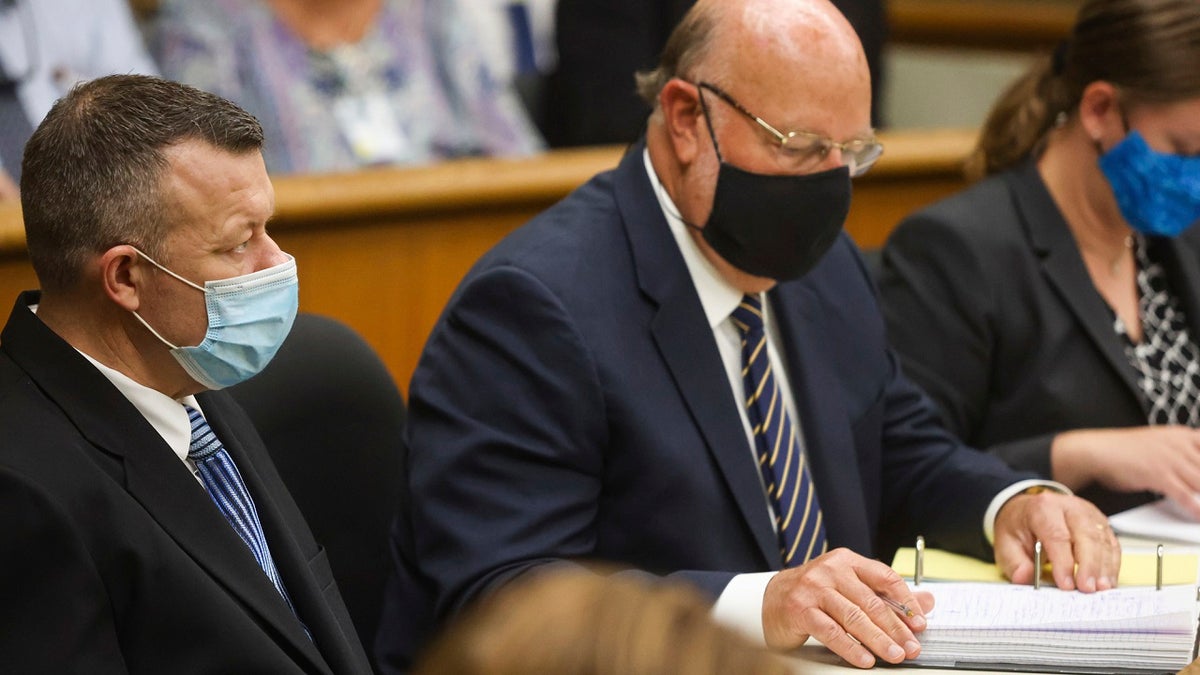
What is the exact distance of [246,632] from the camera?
4.91 feet

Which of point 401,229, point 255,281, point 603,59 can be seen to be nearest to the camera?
point 255,281

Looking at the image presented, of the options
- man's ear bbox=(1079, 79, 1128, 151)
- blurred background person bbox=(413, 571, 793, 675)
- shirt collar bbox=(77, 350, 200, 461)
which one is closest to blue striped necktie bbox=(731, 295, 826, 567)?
shirt collar bbox=(77, 350, 200, 461)

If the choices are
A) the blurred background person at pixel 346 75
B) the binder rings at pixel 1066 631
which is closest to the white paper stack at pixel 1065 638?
the binder rings at pixel 1066 631

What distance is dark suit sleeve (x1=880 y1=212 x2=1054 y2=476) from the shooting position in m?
2.65

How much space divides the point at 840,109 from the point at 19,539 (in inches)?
46.1

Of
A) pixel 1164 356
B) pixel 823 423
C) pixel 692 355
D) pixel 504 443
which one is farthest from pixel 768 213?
pixel 1164 356

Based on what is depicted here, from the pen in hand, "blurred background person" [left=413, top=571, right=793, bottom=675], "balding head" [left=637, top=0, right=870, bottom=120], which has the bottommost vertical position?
the pen in hand

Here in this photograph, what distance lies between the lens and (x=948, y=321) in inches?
105

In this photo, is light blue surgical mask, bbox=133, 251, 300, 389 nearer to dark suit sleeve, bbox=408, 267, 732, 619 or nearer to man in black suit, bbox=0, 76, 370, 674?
man in black suit, bbox=0, 76, 370, 674

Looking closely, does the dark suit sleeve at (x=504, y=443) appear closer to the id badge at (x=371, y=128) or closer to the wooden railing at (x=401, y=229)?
the wooden railing at (x=401, y=229)

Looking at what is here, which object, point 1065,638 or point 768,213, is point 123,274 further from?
point 1065,638

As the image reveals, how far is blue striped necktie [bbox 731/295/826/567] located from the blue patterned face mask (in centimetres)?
87

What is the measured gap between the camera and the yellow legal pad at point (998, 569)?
1.90 m

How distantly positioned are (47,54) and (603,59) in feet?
4.91
